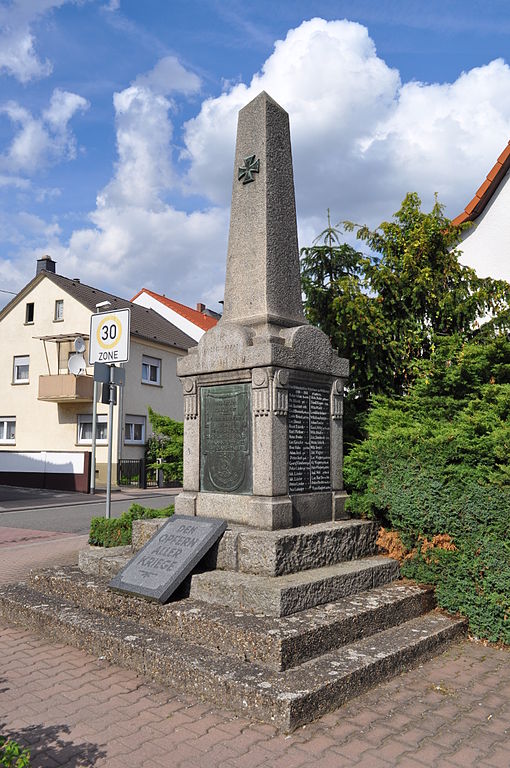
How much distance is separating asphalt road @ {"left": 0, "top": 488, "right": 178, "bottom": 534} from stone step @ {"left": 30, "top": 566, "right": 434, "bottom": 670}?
→ 25.6 feet

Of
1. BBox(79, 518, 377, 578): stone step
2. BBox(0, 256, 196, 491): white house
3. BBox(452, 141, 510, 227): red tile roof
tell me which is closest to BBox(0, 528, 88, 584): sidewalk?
BBox(79, 518, 377, 578): stone step

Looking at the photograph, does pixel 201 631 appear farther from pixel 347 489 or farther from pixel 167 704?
pixel 347 489

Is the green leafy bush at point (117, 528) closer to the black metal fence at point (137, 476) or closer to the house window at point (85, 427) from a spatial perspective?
the black metal fence at point (137, 476)

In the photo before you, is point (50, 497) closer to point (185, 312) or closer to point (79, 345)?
point (79, 345)

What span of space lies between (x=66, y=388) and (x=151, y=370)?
4780 millimetres

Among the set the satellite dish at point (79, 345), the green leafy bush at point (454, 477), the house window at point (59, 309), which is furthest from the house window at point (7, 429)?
the green leafy bush at point (454, 477)

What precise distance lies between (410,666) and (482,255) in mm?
10842

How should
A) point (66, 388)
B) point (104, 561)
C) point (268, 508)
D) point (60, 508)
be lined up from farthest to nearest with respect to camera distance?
point (66, 388), point (60, 508), point (104, 561), point (268, 508)

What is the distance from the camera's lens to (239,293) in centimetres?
675

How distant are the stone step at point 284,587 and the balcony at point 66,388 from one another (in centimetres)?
2212

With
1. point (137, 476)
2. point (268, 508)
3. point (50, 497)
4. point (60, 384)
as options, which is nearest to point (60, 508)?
point (50, 497)

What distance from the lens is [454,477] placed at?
600cm

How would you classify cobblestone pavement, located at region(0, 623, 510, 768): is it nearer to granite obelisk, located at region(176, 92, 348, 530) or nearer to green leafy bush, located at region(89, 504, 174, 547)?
granite obelisk, located at region(176, 92, 348, 530)

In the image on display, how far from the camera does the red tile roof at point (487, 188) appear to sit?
13.5 meters
